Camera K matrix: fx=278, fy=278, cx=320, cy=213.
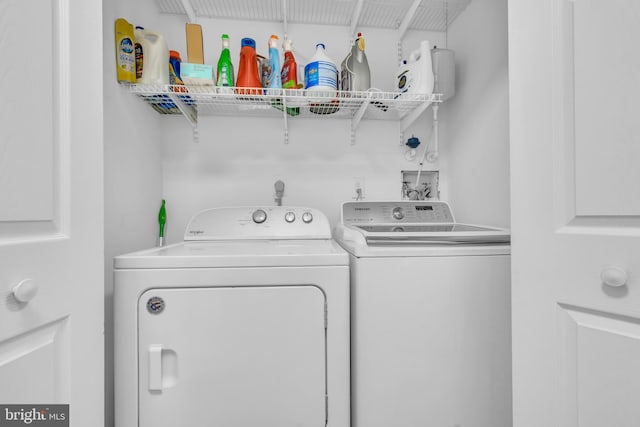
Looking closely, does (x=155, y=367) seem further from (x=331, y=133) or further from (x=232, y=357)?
(x=331, y=133)

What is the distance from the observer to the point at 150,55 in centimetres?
144

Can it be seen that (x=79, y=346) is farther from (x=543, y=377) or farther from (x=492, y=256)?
(x=492, y=256)

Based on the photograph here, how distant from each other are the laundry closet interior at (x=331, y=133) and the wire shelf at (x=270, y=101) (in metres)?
0.05

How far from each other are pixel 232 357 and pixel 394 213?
4.02 feet

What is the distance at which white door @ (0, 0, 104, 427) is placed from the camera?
590 millimetres

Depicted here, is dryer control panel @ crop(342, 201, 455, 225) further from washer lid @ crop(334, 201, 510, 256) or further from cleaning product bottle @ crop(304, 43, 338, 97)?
cleaning product bottle @ crop(304, 43, 338, 97)

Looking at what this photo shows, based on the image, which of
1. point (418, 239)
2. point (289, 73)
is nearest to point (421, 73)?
point (289, 73)

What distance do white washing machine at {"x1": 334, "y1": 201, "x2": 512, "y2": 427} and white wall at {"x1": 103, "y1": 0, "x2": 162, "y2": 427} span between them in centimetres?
109

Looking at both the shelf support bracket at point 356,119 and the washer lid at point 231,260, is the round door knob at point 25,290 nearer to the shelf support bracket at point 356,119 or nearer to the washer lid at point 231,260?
the washer lid at point 231,260

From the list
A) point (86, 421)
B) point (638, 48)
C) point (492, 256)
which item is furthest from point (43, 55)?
point (492, 256)

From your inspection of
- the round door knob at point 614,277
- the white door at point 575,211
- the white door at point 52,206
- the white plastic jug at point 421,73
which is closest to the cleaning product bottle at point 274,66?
the white plastic jug at point 421,73

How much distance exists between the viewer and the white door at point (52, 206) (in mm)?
590

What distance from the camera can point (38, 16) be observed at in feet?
2.10

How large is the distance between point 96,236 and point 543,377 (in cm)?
139
